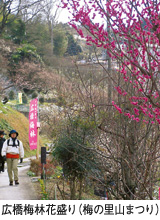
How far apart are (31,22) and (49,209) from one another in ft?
122

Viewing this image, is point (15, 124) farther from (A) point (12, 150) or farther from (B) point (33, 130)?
(A) point (12, 150)

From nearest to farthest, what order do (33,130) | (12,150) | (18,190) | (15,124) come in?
1. (18,190)
2. (12,150)
3. (33,130)
4. (15,124)

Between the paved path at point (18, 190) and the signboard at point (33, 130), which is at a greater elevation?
the signboard at point (33, 130)

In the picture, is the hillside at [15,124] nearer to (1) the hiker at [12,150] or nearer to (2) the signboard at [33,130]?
(2) the signboard at [33,130]

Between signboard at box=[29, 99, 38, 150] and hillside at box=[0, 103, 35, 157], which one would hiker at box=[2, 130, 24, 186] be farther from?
hillside at box=[0, 103, 35, 157]

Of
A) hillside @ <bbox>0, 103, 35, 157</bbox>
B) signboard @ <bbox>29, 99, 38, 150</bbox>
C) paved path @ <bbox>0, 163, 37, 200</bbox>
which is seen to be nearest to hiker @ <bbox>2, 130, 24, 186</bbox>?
paved path @ <bbox>0, 163, 37, 200</bbox>

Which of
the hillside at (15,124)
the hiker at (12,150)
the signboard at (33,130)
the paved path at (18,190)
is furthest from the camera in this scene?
the hillside at (15,124)

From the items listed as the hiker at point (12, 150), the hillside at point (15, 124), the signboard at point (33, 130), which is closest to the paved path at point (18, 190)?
the hiker at point (12, 150)

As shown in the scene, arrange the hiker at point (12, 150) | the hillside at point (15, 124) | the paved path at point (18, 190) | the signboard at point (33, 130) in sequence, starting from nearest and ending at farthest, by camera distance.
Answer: the paved path at point (18, 190)
the hiker at point (12, 150)
the signboard at point (33, 130)
the hillside at point (15, 124)

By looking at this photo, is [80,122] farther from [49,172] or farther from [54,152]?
[49,172]

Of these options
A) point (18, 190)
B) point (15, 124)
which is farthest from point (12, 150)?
point (15, 124)

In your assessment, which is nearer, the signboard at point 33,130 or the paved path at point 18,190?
the paved path at point 18,190

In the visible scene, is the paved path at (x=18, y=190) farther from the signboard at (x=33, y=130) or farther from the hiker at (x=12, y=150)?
the signboard at (x=33, y=130)

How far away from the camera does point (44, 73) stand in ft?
108
